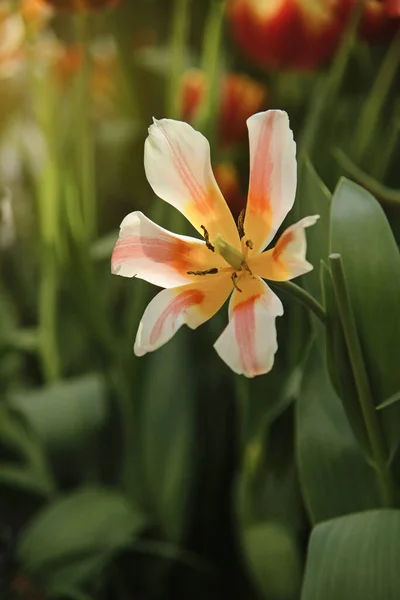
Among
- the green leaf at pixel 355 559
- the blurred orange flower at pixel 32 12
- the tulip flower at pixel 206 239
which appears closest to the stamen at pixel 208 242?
the tulip flower at pixel 206 239

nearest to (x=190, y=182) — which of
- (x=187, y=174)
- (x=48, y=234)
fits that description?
(x=187, y=174)

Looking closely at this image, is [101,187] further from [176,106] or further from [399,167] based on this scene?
[399,167]

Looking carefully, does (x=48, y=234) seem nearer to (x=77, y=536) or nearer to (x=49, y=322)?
(x=49, y=322)

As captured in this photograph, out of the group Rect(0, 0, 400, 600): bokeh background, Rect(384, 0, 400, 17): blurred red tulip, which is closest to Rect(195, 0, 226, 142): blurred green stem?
Rect(0, 0, 400, 600): bokeh background

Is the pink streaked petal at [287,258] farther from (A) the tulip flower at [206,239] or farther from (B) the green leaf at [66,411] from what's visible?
(B) the green leaf at [66,411]

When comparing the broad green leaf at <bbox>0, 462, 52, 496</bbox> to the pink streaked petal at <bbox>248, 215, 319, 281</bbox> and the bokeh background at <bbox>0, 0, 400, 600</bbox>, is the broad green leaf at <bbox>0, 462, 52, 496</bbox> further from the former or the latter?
the pink streaked petal at <bbox>248, 215, 319, 281</bbox>
